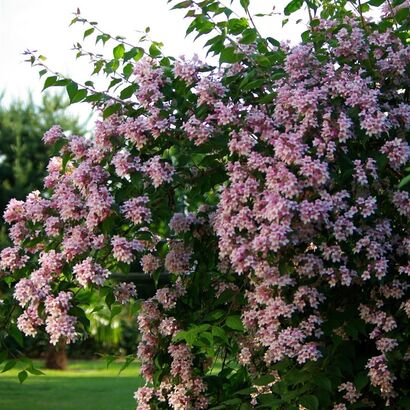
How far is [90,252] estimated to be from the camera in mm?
3109

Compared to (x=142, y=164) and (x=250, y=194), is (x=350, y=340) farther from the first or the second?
(x=142, y=164)

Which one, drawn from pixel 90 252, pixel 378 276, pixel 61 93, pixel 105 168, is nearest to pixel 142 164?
pixel 105 168

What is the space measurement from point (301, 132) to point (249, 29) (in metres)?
0.51

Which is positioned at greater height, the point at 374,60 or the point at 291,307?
the point at 374,60

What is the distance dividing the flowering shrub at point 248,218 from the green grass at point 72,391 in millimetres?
4088

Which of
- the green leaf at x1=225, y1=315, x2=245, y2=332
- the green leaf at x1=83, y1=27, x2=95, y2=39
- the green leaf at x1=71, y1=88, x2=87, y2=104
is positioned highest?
the green leaf at x1=83, y1=27, x2=95, y2=39

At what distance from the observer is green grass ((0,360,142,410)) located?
28.6 feet

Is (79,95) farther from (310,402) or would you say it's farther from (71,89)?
(310,402)

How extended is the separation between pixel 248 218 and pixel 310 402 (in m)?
0.64

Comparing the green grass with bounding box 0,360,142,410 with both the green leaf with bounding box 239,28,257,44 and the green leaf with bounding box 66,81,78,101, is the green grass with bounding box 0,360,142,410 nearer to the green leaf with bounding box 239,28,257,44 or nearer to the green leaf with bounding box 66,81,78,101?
the green leaf with bounding box 66,81,78,101

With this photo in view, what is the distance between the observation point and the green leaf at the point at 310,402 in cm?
269

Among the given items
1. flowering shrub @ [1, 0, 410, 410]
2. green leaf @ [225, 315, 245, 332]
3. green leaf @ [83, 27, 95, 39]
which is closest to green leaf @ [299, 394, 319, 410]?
flowering shrub @ [1, 0, 410, 410]

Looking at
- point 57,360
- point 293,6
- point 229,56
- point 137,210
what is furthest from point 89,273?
point 57,360

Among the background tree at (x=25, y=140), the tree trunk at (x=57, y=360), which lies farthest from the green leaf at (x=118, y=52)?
the background tree at (x=25, y=140)
